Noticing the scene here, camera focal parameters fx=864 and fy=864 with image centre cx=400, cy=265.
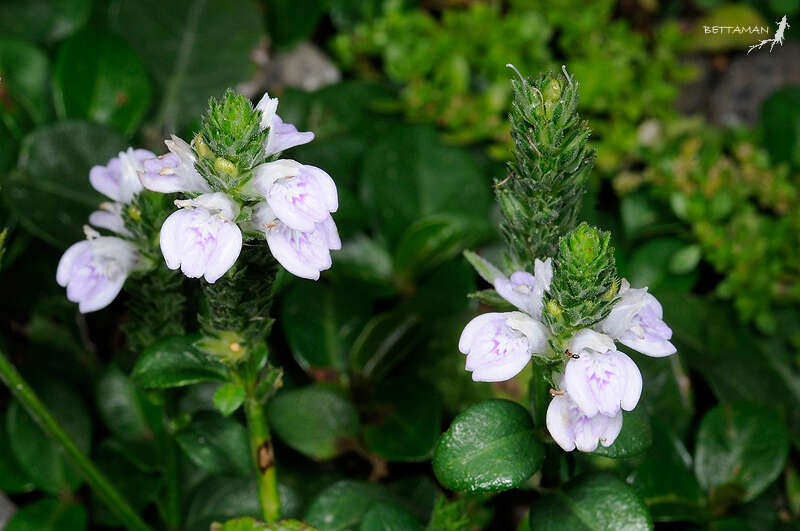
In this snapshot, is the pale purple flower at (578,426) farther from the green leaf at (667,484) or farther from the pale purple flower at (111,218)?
the pale purple flower at (111,218)

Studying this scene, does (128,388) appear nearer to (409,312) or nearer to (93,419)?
(93,419)

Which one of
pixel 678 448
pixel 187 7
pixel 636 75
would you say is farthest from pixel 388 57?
pixel 678 448

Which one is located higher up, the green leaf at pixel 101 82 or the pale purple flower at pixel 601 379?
the green leaf at pixel 101 82

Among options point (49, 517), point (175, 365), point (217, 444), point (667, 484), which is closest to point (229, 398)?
point (175, 365)

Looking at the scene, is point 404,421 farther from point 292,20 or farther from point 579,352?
point 292,20

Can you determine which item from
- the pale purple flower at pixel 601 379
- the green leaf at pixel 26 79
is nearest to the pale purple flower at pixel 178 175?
the pale purple flower at pixel 601 379

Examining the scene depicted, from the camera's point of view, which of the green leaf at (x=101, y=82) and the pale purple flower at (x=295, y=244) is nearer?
the pale purple flower at (x=295, y=244)

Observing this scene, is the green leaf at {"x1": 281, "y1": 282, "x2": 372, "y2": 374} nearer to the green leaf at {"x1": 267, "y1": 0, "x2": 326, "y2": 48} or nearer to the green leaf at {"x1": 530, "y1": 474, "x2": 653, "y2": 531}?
→ the green leaf at {"x1": 530, "y1": 474, "x2": 653, "y2": 531}
